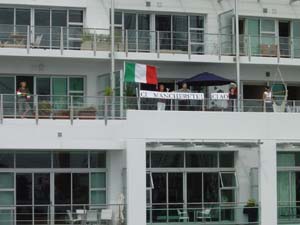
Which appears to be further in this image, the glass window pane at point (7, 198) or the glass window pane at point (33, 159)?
the glass window pane at point (33, 159)

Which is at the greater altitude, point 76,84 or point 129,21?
point 129,21

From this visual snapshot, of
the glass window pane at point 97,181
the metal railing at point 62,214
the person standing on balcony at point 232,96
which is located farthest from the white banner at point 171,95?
the metal railing at point 62,214

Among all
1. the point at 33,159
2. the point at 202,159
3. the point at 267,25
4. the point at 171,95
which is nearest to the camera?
the point at 33,159

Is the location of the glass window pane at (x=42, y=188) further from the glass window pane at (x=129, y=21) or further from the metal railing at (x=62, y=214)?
the glass window pane at (x=129, y=21)

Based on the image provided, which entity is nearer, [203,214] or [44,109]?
[44,109]

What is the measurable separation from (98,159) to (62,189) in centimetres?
157

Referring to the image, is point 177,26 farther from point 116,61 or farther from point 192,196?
point 192,196

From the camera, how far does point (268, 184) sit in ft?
92.6

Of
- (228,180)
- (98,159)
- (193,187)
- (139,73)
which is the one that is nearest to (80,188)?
→ (98,159)

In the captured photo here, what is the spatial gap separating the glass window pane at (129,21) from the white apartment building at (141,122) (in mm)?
38

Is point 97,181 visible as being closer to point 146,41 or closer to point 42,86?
point 42,86

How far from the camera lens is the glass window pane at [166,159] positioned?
29141 millimetres

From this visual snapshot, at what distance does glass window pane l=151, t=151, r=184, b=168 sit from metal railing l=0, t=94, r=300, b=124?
1555 millimetres

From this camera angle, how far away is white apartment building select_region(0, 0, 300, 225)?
27219 mm
